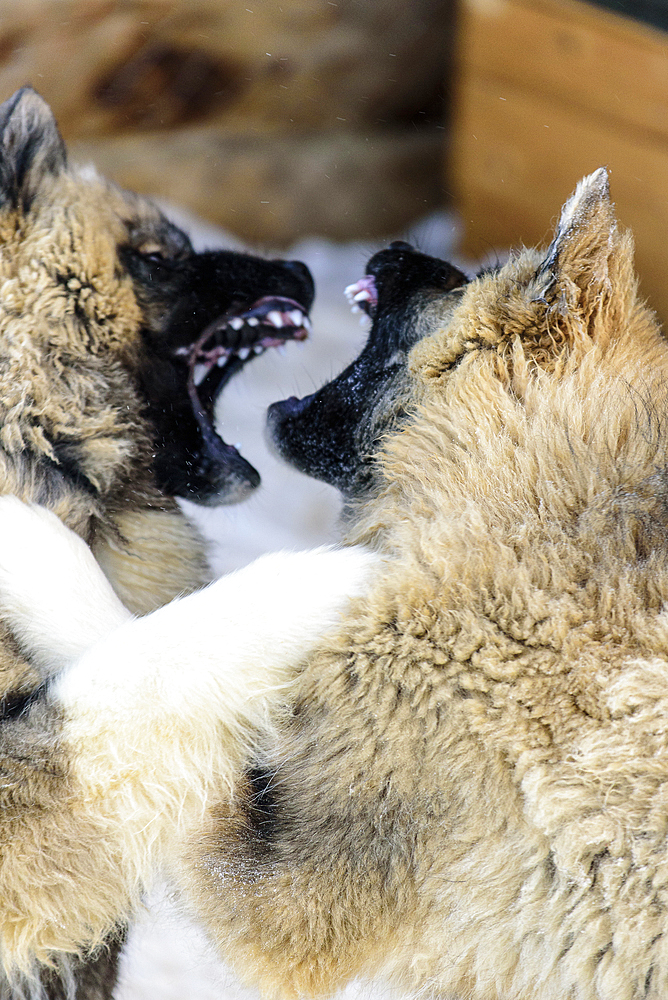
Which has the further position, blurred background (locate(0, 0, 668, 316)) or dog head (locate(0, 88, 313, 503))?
blurred background (locate(0, 0, 668, 316))

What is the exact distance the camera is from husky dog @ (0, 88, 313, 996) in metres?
1.63

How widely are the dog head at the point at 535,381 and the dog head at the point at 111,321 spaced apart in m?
0.50

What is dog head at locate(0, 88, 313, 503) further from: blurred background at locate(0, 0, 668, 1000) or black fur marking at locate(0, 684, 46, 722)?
black fur marking at locate(0, 684, 46, 722)

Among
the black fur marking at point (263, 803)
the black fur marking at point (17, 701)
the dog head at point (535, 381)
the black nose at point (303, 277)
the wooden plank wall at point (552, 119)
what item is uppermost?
the wooden plank wall at point (552, 119)

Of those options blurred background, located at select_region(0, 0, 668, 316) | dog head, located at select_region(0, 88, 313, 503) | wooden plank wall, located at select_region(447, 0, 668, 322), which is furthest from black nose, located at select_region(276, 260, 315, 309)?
blurred background, located at select_region(0, 0, 668, 316)

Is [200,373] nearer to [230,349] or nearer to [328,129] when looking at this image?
[230,349]

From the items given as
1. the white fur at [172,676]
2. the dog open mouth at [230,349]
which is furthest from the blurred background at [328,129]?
the white fur at [172,676]

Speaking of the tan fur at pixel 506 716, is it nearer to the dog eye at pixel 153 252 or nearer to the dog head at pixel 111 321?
the dog head at pixel 111 321

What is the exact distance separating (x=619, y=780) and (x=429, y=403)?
685mm

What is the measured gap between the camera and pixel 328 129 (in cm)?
300

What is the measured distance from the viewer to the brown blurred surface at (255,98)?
2.40 metres

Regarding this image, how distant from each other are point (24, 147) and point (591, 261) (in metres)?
1.10

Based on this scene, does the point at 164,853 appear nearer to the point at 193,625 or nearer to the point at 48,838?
the point at 48,838

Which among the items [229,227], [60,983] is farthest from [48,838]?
[229,227]
